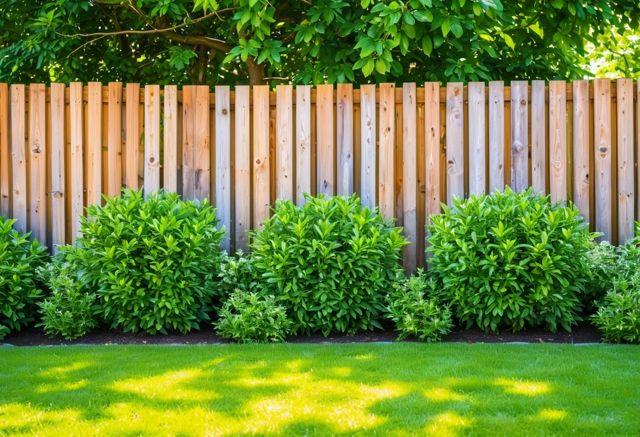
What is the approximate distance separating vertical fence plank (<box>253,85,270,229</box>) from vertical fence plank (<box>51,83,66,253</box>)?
1.77 meters

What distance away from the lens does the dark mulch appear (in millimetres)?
6531

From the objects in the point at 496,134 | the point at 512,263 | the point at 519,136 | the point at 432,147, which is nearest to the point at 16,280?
the point at 432,147

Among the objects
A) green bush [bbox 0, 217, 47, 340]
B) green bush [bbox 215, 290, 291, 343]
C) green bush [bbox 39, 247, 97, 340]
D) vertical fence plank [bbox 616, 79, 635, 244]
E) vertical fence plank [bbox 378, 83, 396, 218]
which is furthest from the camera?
vertical fence plank [bbox 378, 83, 396, 218]

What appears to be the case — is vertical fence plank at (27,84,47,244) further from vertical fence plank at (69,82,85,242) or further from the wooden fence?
vertical fence plank at (69,82,85,242)

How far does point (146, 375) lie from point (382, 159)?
3.33 metres

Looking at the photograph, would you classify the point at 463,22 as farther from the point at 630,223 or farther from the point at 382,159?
the point at 630,223

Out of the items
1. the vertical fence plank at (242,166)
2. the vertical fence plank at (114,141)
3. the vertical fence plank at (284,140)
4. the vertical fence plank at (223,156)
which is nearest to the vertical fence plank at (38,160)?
the vertical fence plank at (114,141)

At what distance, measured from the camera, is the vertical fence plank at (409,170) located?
760 cm

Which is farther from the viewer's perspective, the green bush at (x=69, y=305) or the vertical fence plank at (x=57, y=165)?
the vertical fence plank at (x=57, y=165)

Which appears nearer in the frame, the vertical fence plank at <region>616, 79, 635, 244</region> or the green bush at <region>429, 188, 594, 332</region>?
the green bush at <region>429, 188, 594, 332</region>

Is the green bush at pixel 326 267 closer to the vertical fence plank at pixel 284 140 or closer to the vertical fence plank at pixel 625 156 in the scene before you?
the vertical fence plank at pixel 284 140

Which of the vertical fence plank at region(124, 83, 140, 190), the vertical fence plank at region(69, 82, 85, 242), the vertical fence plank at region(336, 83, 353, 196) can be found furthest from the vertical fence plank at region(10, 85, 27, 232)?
the vertical fence plank at region(336, 83, 353, 196)

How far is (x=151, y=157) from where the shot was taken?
776 cm

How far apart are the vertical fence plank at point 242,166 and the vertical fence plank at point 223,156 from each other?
0.24 feet
